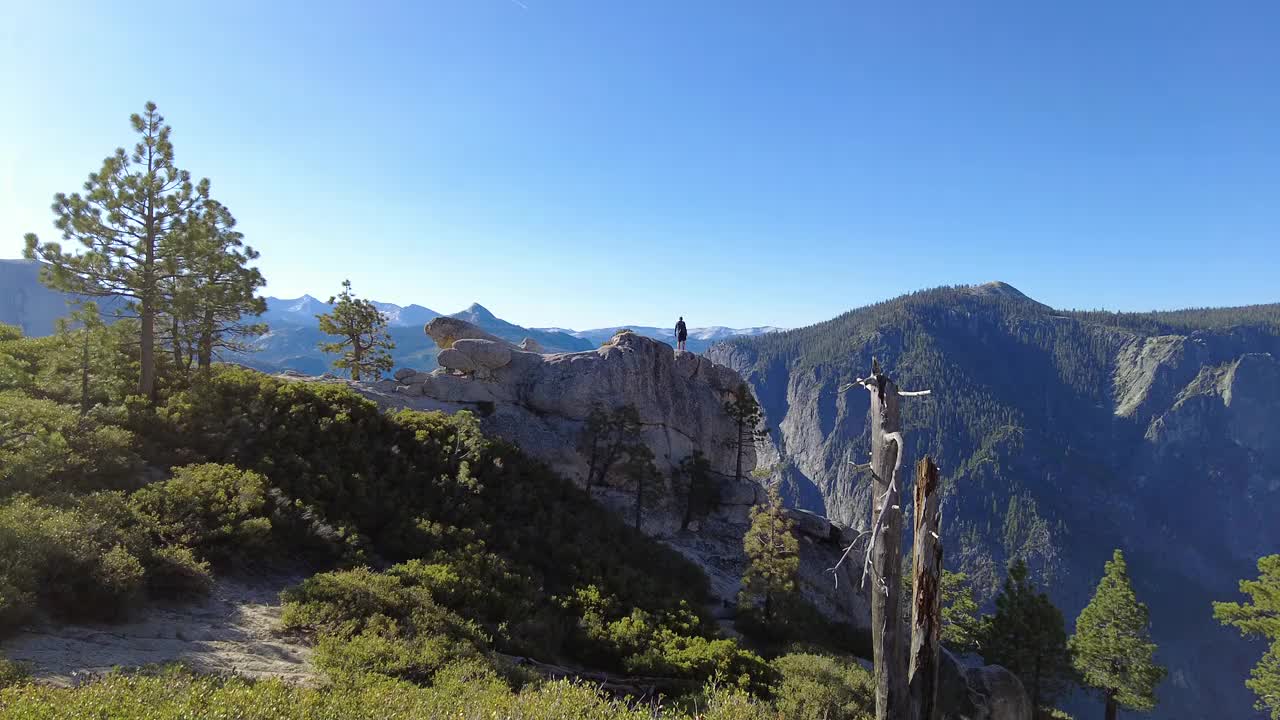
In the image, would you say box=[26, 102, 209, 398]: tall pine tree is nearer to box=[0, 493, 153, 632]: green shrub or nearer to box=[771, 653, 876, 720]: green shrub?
box=[0, 493, 153, 632]: green shrub

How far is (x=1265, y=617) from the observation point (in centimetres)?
2614

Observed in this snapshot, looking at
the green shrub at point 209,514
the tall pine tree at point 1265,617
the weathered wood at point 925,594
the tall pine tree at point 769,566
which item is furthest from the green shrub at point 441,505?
the tall pine tree at point 1265,617

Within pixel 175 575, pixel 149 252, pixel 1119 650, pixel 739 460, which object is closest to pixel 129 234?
pixel 149 252

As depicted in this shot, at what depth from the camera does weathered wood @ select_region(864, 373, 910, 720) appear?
366 inches

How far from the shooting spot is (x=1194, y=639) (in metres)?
188

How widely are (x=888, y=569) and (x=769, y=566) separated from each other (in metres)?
13.6

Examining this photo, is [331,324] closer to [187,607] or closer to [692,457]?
[692,457]

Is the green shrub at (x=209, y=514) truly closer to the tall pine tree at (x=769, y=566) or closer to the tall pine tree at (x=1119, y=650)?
the tall pine tree at (x=769, y=566)

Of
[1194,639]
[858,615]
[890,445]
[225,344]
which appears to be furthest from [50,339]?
[1194,639]

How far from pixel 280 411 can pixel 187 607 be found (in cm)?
1113

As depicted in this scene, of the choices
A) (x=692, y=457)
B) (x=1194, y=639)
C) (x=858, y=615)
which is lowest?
(x=1194, y=639)

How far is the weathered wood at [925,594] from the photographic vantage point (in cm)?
875

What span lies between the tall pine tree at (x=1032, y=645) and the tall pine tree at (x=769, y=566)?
23711 millimetres

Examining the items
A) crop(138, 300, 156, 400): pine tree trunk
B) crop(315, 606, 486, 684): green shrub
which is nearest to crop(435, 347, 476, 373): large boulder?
crop(138, 300, 156, 400): pine tree trunk
